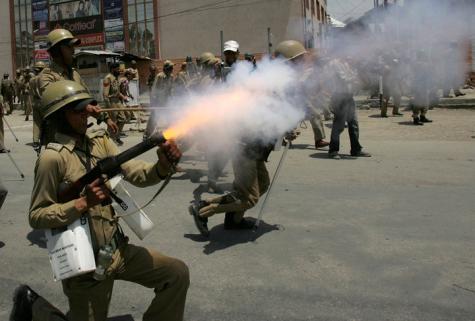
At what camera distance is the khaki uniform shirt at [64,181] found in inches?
107

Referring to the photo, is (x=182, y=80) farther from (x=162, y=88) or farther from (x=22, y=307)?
(x=22, y=307)

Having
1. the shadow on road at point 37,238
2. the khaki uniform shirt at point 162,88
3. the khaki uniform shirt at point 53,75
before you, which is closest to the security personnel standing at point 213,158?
the khaki uniform shirt at point 53,75

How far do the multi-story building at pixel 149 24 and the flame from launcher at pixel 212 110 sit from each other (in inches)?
1216

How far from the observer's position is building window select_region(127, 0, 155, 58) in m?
41.8

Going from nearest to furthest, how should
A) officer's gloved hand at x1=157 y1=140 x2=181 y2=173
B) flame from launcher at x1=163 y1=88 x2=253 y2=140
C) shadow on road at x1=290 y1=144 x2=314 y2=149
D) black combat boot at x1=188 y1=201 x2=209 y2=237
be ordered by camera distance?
officer's gloved hand at x1=157 y1=140 x2=181 y2=173
flame from launcher at x1=163 y1=88 x2=253 y2=140
black combat boot at x1=188 y1=201 x2=209 y2=237
shadow on road at x1=290 y1=144 x2=314 y2=149

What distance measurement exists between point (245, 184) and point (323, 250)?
1.01m

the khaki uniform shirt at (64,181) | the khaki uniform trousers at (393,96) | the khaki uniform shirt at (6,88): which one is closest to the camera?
the khaki uniform shirt at (64,181)

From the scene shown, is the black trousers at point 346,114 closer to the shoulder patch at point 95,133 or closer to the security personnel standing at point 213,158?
the security personnel standing at point 213,158

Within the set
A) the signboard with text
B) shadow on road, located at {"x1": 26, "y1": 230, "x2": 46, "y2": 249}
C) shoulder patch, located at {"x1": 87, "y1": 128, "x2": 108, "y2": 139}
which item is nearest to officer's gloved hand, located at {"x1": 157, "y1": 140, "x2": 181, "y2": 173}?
shoulder patch, located at {"x1": 87, "y1": 128, "x2": 108, "y2": 139}

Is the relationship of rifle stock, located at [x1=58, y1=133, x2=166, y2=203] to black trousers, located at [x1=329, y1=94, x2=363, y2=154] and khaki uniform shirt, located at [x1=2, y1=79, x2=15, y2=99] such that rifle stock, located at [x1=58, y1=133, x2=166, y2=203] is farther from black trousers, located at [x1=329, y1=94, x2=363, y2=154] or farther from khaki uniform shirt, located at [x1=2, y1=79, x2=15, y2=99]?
khaki uniform shirt, located at [x1=2, y1=79, x2=15, y2=99]

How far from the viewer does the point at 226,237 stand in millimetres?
5414

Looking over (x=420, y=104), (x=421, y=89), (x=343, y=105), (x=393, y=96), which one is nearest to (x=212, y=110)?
(x=343, y=105)

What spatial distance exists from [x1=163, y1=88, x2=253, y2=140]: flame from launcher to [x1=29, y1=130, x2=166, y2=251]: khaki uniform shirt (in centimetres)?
51

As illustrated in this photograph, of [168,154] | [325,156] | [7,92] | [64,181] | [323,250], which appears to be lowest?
[323,250]
